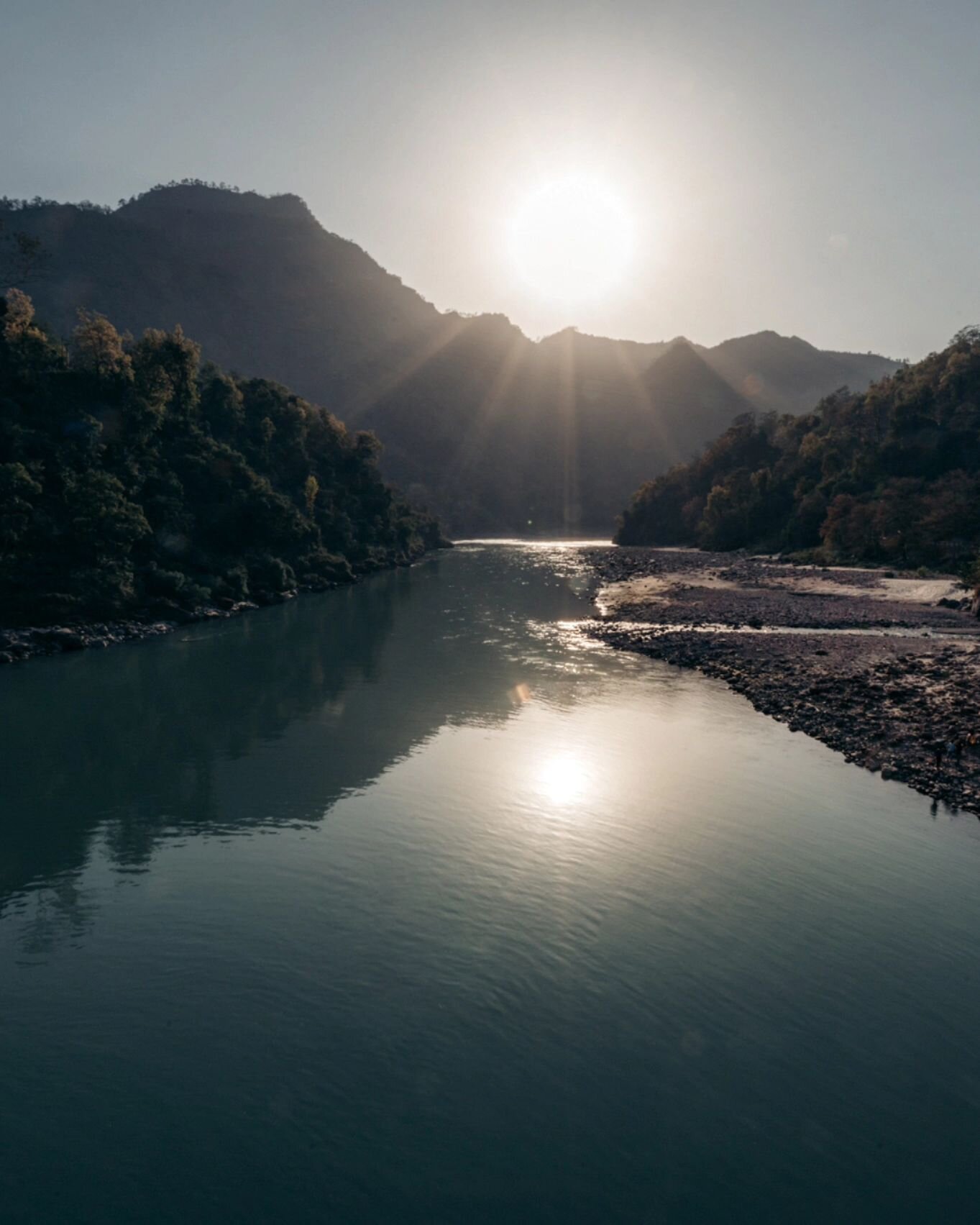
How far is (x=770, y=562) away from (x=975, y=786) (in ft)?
272

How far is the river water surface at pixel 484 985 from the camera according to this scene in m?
9.69

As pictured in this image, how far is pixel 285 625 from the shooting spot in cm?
5956

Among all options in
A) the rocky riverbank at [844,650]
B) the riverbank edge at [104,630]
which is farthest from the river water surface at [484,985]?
the riverbank edge at [104,630]

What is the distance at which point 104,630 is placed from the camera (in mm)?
50281

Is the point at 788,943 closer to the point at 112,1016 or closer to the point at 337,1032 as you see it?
the point at 337,1032

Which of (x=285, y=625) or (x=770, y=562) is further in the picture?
(x=770, y=562)

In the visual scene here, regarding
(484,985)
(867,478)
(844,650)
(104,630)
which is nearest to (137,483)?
(104,630)

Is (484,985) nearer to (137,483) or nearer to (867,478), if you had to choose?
(137,483)

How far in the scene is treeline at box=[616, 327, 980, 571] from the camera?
84375 millimetres

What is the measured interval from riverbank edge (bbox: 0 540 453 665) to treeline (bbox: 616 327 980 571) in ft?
209

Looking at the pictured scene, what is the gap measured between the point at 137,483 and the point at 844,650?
170 feet

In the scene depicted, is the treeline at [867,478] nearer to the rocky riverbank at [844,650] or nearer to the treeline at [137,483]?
the rocky riverbank at [844,650]

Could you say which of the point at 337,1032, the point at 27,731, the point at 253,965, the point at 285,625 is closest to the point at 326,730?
the point at 27,731

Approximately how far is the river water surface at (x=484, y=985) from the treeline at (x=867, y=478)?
59849mm
